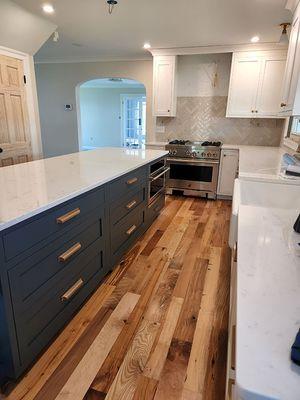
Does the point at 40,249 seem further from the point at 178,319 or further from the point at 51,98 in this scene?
the point at 51,98

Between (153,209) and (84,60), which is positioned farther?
(84,60)

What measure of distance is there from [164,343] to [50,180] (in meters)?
1.28

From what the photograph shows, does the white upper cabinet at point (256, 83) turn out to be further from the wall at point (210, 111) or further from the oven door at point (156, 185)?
the oven door at point (156, 185)

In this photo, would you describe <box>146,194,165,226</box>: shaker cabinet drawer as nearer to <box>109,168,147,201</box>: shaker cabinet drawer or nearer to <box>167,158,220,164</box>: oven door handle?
<box>109,168,147,201</box>: shaker cabinet drawer

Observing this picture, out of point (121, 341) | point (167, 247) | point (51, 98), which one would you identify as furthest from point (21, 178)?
point (51, 98)

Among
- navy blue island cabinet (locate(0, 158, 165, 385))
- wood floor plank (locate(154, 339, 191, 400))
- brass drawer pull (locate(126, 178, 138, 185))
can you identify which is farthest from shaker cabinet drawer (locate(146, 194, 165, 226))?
wood floor plank (locate(154, 339, 191, 400))

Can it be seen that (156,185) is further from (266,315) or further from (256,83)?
(266,315)

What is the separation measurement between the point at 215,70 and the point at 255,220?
417cm

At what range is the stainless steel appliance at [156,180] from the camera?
3.02 m

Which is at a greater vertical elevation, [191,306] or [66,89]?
[66,89]

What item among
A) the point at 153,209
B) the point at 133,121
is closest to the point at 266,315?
the point at 153,209

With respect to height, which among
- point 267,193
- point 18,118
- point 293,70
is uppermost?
point 293,70

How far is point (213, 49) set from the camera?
4.12m

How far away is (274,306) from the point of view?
0.61 metres
